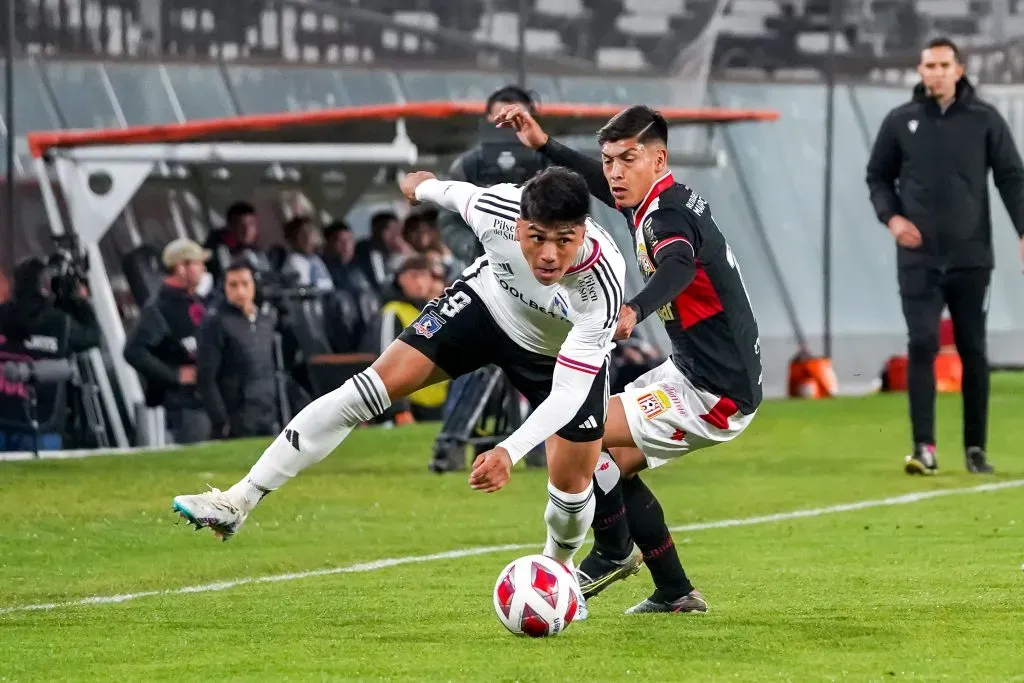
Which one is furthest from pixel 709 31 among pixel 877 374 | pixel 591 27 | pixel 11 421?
pixel 11 421

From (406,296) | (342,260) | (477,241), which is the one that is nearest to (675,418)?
(477,241)

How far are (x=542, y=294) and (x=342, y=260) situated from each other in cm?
1065

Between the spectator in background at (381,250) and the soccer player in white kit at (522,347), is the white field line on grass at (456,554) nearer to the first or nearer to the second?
the soccer player in white kit at (522,347)

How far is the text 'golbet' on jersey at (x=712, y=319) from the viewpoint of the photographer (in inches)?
286

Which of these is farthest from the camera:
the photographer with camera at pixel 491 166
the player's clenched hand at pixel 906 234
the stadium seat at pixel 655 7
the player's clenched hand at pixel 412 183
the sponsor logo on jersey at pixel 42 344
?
the stadium seat at pixel 655 7

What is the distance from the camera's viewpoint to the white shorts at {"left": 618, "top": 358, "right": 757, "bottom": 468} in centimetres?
738

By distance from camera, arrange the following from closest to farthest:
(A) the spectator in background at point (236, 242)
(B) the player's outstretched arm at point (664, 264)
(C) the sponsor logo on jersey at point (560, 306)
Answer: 1. (B) the player's outstretched arm at point (664, 264)
2. (C) the sponsor logo on jersey at point (560, 306)
3. (A) the spectator in background at point (236, 242)

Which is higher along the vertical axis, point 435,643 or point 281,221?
point 435,643

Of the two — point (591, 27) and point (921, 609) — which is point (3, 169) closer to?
point (591, 27)

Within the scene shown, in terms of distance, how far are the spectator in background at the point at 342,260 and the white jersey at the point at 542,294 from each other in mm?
9893

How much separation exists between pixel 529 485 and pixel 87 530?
10.1 ft

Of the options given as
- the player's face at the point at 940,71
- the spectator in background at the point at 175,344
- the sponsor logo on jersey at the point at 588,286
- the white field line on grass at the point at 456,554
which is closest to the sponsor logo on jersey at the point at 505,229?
the sponsor logo on jersey at the point at 588,286

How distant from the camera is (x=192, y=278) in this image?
15.5 m

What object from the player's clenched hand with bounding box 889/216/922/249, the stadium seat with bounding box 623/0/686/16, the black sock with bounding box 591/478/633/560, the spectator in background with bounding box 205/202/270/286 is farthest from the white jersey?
the stadium seat with bounding box 623/0/686/16
